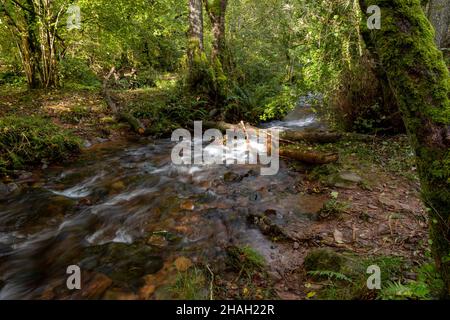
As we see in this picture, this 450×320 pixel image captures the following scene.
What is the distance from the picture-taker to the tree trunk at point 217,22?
10.8m

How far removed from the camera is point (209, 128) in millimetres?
9109

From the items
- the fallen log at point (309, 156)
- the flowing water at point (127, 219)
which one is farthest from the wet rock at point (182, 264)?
the fallen log at point (309, 156)

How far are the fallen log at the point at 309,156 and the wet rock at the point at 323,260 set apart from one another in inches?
107

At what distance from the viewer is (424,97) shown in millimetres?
2143

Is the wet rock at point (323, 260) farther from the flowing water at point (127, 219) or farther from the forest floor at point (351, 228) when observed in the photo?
the flowing water at point (127, 219)

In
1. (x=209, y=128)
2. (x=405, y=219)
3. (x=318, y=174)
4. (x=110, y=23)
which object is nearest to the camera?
(x=405, y=219)

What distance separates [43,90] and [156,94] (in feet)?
12.7

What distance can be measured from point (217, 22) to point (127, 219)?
8.70 metres

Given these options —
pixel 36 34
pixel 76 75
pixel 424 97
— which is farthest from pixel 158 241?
pixel 76 75

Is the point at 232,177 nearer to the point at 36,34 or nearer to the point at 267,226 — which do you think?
the point at 267,226

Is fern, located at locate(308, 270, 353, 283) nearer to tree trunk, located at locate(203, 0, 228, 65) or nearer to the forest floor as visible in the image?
the forest floor

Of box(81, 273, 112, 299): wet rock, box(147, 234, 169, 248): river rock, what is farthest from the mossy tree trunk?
box(81, 273, 112, 299): wet rock

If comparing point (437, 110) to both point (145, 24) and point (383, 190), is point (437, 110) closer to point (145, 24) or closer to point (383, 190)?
point (383, 190)
